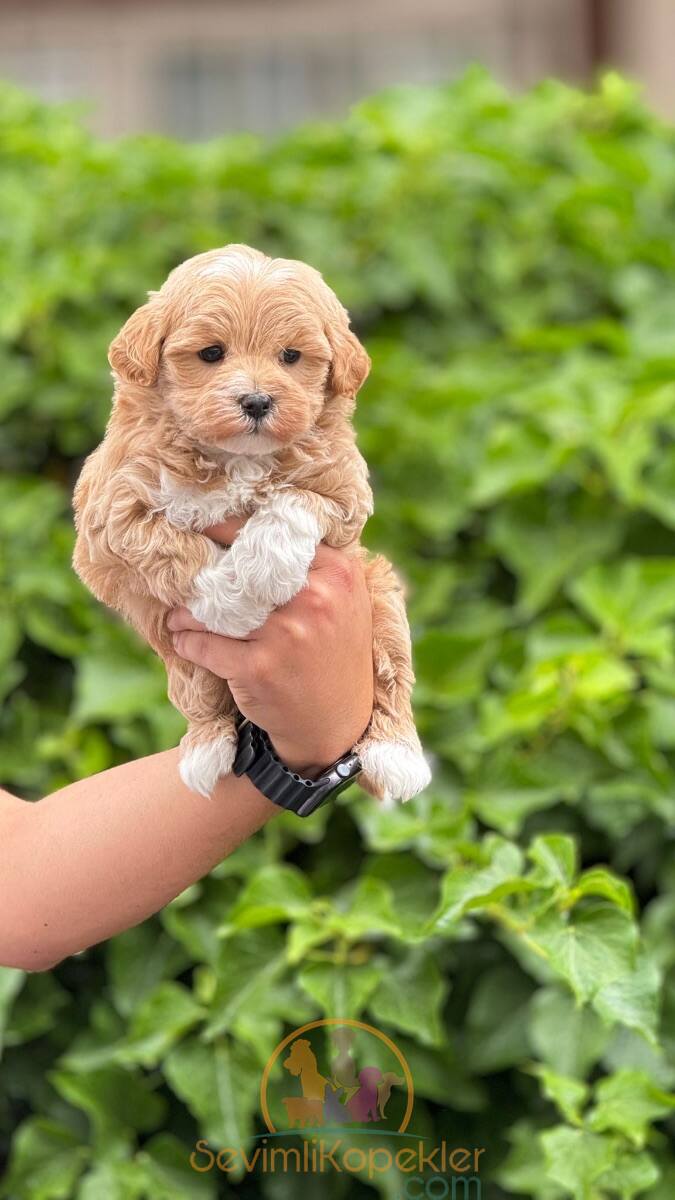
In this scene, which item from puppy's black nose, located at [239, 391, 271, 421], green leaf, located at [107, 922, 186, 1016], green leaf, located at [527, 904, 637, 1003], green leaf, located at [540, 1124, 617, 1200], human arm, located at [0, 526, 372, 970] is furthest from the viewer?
green leaf, located at [107, 922, 186, 1016]

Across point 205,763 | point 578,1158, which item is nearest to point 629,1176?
point 578,1158

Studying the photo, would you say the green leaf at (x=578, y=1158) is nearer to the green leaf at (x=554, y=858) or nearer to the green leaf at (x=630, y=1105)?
the green leaf at (x=630, y=1105)

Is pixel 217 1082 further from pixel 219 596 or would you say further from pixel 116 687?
pixel 219 596

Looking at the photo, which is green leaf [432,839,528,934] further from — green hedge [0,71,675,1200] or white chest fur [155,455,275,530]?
white chest fur [155,455,275,530]

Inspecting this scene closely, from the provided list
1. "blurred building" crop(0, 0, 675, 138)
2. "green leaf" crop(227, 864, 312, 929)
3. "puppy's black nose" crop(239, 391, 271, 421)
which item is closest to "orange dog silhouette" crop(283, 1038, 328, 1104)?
"green leaf" crop(227, 864, 312, 929)

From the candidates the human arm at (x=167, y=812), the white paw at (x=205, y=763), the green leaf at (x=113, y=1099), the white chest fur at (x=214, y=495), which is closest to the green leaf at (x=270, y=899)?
the green leaf at (x=113, y=1099)

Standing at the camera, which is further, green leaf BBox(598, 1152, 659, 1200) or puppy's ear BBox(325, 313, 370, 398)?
green leaf BBox(598, 1152, 659, 1200)
